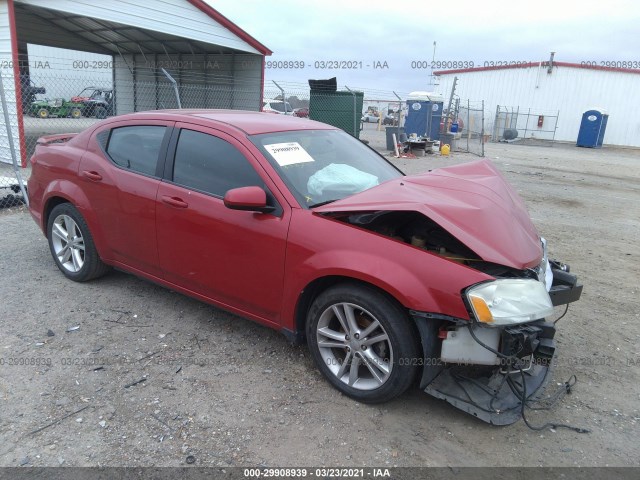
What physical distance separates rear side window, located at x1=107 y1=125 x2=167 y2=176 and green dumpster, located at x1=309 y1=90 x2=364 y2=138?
1270 centimetres

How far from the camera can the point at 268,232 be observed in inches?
123

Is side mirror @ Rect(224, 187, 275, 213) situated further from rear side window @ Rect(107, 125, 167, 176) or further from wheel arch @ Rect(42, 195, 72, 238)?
wheel arch @ Rect(42, 195, 72, 238)

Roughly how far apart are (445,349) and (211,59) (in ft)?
58.3

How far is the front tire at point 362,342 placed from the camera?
9.05 ft

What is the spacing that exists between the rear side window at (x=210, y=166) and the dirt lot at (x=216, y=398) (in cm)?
116

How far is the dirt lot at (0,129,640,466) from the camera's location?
260 centimetres

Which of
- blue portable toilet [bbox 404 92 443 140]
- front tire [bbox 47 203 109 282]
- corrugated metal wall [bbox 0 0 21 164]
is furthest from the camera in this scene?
blue portable toilet [bbox 404 92 443 140]

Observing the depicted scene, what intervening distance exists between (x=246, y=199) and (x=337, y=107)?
46.5ft

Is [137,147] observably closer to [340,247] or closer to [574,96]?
[340,247]

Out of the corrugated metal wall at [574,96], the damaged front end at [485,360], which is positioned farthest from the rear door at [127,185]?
the corrugated metal wall at [574,96]

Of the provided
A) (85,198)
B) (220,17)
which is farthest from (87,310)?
(220,17)

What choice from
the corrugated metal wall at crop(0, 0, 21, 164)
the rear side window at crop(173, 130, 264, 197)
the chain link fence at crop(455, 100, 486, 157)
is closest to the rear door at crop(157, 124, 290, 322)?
the rear side window at crop(173, 130, 264, 197)

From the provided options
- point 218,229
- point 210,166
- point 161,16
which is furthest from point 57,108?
point 218,229

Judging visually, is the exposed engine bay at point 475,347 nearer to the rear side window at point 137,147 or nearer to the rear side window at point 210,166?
the rear side window at point 210,166
